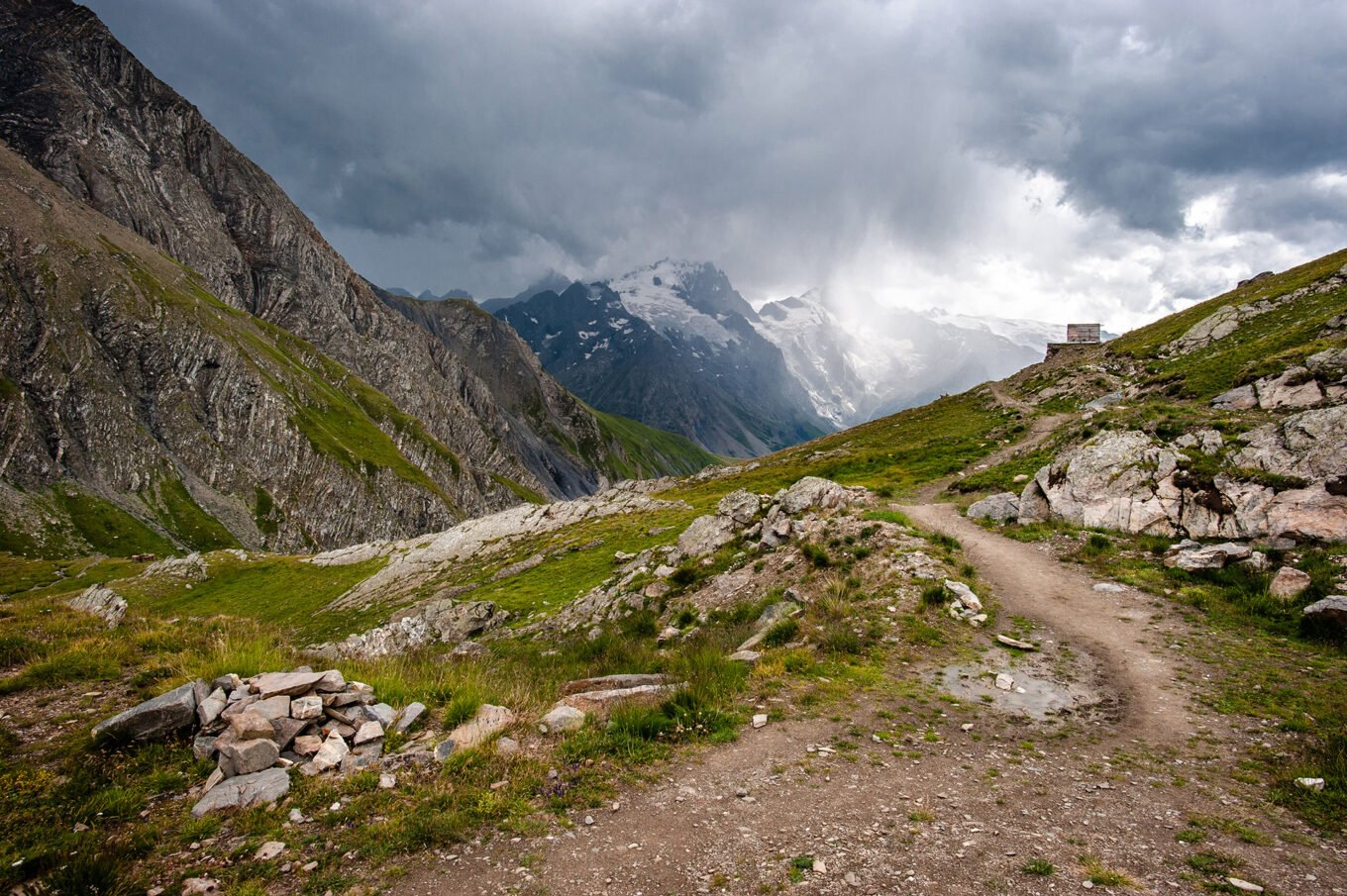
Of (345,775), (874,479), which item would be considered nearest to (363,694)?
(345,775)

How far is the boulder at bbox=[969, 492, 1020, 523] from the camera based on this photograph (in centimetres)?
2770

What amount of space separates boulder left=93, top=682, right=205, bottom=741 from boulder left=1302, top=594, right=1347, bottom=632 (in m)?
26.3

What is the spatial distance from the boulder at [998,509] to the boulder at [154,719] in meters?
31.9

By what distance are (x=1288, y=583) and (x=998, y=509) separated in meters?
13.1

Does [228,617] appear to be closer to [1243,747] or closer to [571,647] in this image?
[571,647]

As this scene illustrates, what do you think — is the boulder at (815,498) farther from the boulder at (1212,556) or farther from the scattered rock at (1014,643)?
the scattered rock at (1014,643)

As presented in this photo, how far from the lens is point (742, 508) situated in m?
33.6

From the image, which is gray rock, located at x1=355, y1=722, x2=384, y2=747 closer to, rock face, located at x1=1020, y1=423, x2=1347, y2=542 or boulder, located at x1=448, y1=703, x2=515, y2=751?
boulder, located at x1=448, y1=703, x2=515, y2=751

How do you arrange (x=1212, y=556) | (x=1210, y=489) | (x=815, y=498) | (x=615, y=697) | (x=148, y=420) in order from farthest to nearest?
(x=148, y=420) < (x=815, y=498) < (x=1210, y=489) < (x=1212, y=556) < (x=615, y=697)

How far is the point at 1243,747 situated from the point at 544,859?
13.0m

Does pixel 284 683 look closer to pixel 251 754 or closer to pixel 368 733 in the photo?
pixel 251 754

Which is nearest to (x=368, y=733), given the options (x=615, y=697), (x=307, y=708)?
(x=307, y=708)

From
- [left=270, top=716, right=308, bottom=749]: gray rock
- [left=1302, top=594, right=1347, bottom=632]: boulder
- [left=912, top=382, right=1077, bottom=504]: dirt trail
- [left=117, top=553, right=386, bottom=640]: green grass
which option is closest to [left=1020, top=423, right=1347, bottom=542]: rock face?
[left=1302, top=594, right=1347, bottom=632]: boulder

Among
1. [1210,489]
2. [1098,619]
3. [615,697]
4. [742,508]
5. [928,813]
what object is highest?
[742,508]
